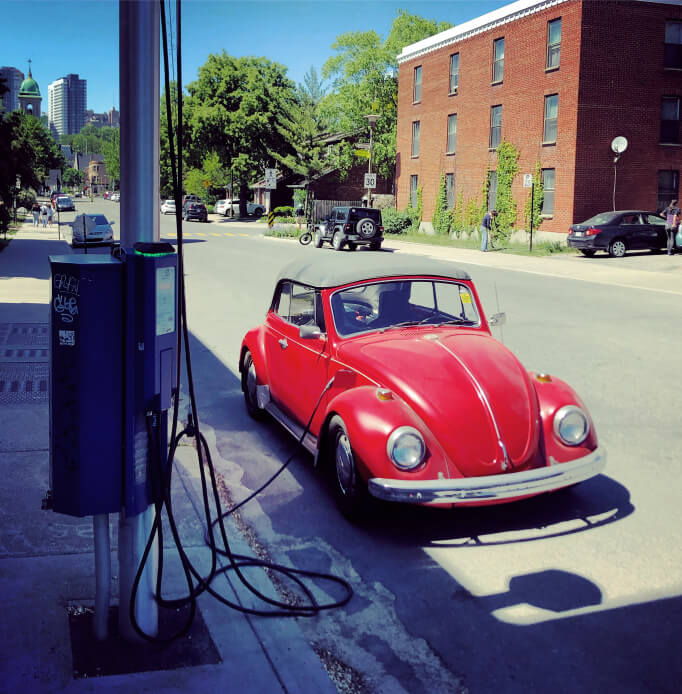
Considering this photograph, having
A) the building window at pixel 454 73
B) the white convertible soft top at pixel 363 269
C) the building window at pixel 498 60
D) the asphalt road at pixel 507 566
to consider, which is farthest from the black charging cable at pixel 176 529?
the building window at pixel 454 73

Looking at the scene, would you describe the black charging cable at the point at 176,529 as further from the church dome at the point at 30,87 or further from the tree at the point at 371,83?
the church dome at the point at 30,87

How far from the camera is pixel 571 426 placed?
525cm

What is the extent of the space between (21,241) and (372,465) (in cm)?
3215

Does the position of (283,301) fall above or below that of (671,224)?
below

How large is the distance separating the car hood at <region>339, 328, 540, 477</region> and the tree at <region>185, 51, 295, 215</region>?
60.2 meters

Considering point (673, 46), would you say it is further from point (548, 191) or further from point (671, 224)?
point (671, 224)

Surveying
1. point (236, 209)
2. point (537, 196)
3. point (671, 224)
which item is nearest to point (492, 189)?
point (537, 196)

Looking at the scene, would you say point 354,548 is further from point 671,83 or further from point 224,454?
point 671,83

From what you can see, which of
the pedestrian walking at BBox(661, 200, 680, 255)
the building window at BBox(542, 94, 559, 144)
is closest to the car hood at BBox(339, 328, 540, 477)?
the pedestrian walking at BBox(661, 200, 680, 255)

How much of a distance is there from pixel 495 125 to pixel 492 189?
3.04m

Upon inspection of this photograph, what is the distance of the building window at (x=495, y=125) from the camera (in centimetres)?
3838

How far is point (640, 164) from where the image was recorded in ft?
112

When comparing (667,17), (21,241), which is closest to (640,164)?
(667,17)

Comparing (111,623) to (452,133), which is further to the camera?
(452,133)
